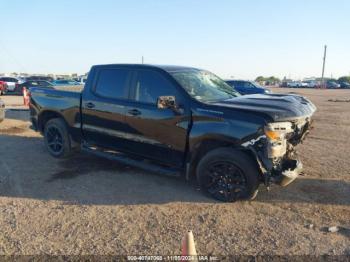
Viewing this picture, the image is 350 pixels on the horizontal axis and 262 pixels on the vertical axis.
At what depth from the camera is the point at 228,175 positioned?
4.98 metres

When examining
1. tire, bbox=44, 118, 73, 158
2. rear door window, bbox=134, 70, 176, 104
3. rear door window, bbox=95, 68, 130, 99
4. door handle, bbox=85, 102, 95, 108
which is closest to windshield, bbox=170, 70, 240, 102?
rear door window, bbox=134, 70, 176, 104

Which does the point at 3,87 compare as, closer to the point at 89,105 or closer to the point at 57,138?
the point at 57,138

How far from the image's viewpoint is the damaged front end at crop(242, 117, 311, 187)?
454 centimetres

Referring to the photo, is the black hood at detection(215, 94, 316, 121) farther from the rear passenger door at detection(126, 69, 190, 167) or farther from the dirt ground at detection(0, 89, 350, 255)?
the dirt ground at detection(0, 89, 350, 255)

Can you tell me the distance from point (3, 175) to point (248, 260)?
4.50 metres

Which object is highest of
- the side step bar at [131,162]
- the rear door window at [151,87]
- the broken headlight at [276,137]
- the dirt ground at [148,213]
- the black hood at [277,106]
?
the rear door window at [151,87]

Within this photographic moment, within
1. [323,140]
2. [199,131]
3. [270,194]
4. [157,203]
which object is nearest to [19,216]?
[157,203]

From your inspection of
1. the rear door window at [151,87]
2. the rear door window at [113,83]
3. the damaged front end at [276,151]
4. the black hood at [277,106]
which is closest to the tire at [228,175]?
the damaged front end at [276,151]

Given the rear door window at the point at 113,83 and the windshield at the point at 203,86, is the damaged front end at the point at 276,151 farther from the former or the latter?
the rear door window at the point at 113,83

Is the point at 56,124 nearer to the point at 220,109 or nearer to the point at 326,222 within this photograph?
the point at 220,109

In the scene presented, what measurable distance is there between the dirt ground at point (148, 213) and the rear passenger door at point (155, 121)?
566 mm

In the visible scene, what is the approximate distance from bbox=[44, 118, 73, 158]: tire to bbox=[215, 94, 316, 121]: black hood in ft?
10.9

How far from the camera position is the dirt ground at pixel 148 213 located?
3826 mm

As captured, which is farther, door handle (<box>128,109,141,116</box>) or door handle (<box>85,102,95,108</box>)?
door handle (<box>85,102,95,108</box>)
